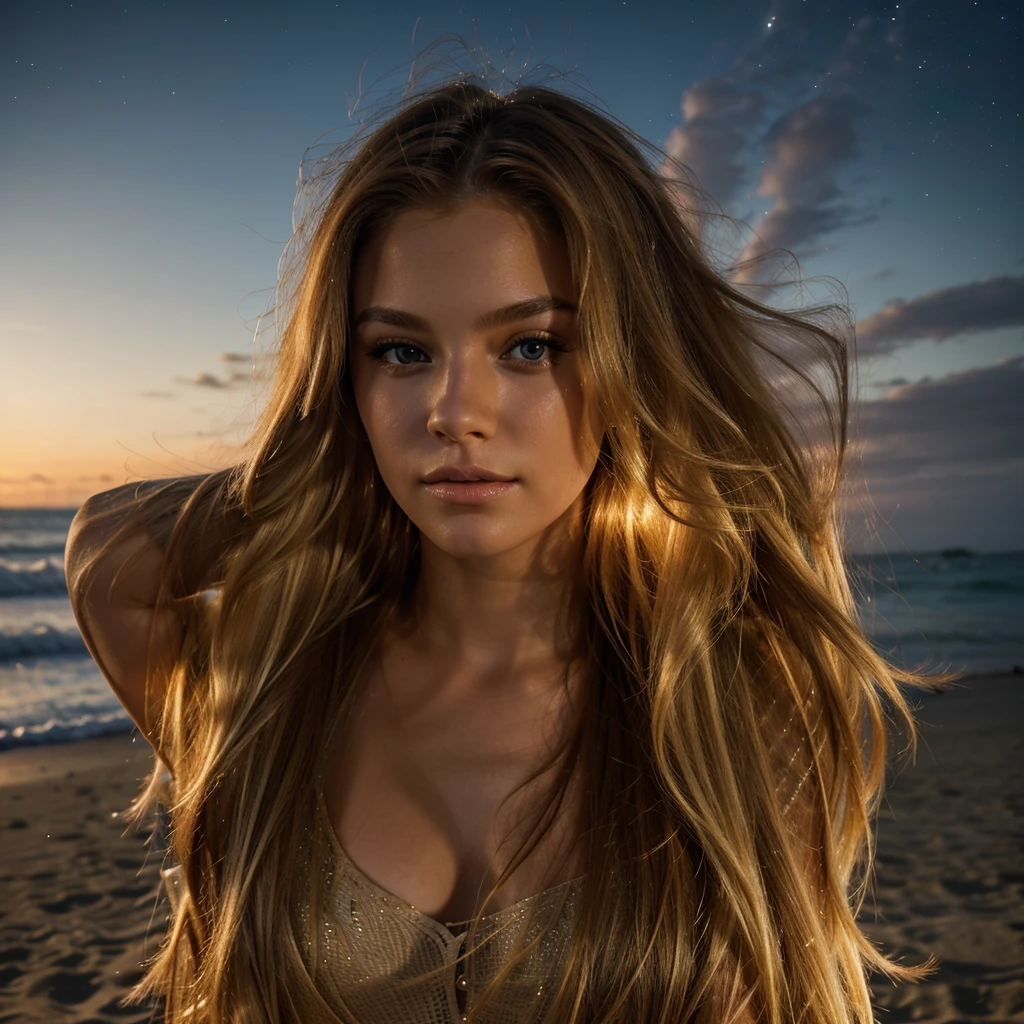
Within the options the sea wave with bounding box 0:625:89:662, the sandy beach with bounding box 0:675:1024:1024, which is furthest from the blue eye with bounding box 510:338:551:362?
the sea wave with bounding box 0:625:89:662

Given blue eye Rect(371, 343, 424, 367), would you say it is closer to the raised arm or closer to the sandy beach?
the raised arm

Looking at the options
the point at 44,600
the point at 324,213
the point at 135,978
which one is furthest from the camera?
A: the point at 44,600

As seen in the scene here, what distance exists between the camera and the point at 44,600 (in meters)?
9.95

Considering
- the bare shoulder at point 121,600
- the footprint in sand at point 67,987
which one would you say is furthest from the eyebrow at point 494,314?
Result: the footprint in sand at point 67,987

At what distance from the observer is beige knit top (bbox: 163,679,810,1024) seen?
5.35 feet

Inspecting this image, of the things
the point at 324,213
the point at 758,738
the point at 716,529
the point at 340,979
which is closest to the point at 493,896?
the point at 340,979

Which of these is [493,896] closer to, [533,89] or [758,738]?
[758,738]

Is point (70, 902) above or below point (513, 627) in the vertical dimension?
below

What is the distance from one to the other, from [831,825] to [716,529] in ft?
1.88

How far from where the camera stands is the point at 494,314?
160 cm

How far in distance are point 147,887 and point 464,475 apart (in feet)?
10.2

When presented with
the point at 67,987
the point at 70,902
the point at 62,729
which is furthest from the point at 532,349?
the point at 62,729

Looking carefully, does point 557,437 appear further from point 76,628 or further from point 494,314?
point 76,628

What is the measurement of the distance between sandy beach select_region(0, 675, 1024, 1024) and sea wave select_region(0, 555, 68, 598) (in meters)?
4.58
